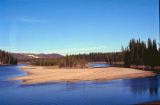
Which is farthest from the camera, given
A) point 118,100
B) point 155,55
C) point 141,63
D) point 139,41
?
point 139,41

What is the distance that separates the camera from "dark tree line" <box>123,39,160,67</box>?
3686 inches

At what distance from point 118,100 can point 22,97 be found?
11.4 metres

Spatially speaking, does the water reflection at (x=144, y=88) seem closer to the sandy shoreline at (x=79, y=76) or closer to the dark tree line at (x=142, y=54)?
the sandy shoreline at (x=79, y=76)

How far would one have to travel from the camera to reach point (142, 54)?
102 m

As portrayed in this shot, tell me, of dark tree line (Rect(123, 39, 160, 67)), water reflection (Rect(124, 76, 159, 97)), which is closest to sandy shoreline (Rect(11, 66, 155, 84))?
water reflection (Rect(124, 76, 159, 97))

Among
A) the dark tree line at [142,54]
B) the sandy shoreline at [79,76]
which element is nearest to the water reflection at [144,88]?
the sandy shoreline at [79,76]

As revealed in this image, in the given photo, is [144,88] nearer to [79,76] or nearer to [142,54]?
[79,76]

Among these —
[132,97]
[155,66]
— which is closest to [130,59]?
[155,66]

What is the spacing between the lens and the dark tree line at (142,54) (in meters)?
93.6

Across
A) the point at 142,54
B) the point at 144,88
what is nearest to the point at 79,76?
the point at 144,88

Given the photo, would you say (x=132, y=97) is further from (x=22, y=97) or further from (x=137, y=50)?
(x=137, y=50)

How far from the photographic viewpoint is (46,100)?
1121 inches

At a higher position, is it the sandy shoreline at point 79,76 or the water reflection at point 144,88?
the sandy shoreline at point 79,76

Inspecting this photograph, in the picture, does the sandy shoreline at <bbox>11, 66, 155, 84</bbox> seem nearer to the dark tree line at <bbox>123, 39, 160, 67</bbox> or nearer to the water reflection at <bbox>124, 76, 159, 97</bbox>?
the water reflection at <bbox>124, 76, 159, 97</bbox>
